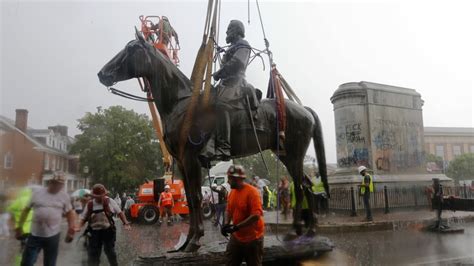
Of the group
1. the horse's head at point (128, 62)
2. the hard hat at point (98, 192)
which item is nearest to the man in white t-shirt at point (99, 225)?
the hard hat at point (98, 192)

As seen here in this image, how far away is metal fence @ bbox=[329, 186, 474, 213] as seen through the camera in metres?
14.2

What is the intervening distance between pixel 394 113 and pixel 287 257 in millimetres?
13692

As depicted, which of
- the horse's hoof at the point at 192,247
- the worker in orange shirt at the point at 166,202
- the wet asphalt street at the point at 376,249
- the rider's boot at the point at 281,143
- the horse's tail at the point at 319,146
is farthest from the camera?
the worker in orange shirt at the point at 166,202

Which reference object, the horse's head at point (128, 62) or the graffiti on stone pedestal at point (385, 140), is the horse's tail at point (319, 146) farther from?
the graffiti on stone pedestal at point (385, 140)

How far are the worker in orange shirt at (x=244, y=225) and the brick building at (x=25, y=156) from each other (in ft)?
8.39

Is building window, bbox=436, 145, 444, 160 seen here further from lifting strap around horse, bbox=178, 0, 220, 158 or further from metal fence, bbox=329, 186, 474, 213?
lifting strap around horse, bbox=178, 0, 220, 158

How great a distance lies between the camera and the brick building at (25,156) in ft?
14.7

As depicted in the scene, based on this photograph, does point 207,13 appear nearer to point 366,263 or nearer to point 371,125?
point 366,263

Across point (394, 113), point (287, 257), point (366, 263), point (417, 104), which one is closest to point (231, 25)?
point (287, 257)

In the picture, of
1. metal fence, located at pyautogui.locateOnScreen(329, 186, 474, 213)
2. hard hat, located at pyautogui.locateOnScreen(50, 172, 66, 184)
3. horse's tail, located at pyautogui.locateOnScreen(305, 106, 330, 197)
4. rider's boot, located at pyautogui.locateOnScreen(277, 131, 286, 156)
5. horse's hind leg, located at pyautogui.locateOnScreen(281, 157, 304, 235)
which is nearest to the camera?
hard hat, located at pyautogui.locateOnScreen(50, 172, 66, 184)

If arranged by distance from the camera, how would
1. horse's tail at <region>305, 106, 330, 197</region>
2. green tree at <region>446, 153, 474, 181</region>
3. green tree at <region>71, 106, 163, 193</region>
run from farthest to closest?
green tree at <region>446, 153, 474, 181</region> → green tree at <region>71, 106, 163, 193</region> → horse's tail at <region>305, 106, 330, 197</region>

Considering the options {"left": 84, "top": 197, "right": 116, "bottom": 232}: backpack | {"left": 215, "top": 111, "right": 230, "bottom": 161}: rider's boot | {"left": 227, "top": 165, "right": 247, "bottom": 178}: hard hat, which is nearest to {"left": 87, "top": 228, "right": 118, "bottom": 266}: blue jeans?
{"left": 84, "top": 197, "right": 116, "bottom": 232}: backpack

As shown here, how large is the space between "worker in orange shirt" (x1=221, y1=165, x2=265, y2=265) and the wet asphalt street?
171 centimetres

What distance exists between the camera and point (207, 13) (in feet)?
19.7
